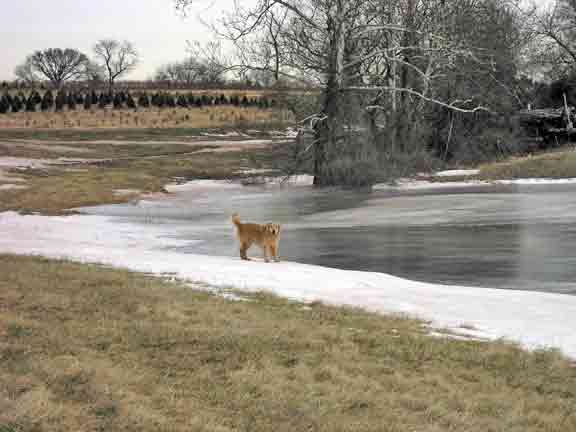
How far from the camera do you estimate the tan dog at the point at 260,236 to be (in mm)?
13746

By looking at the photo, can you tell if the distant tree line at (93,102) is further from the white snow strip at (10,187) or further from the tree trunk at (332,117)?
the white snow strip at (10,187)

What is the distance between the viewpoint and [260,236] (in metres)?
13.9

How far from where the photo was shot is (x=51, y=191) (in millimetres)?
26844

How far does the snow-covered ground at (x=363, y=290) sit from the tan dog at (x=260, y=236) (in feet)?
1.12

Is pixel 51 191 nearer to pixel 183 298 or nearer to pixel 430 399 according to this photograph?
pixel 183 298

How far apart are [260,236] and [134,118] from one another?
68.3m

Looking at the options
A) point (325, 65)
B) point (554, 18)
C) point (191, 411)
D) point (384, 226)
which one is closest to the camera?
point (191, 411)

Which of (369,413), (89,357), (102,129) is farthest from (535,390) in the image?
(102,129)

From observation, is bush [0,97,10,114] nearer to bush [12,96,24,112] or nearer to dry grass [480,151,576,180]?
bush [12,96,24,112]

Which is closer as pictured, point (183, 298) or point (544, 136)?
point (183, 298)

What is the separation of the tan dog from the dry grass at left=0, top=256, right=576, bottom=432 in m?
4.04

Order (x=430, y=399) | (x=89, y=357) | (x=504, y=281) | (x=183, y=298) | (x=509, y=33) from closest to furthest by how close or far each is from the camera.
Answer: (x=430, y=399)
(x=89, y=357)
(x=183, y=298)
(x=504, y=281)
(x=509, y=33)

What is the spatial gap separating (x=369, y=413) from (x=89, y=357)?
251 centimetres

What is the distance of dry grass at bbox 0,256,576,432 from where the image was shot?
5.82 meters
